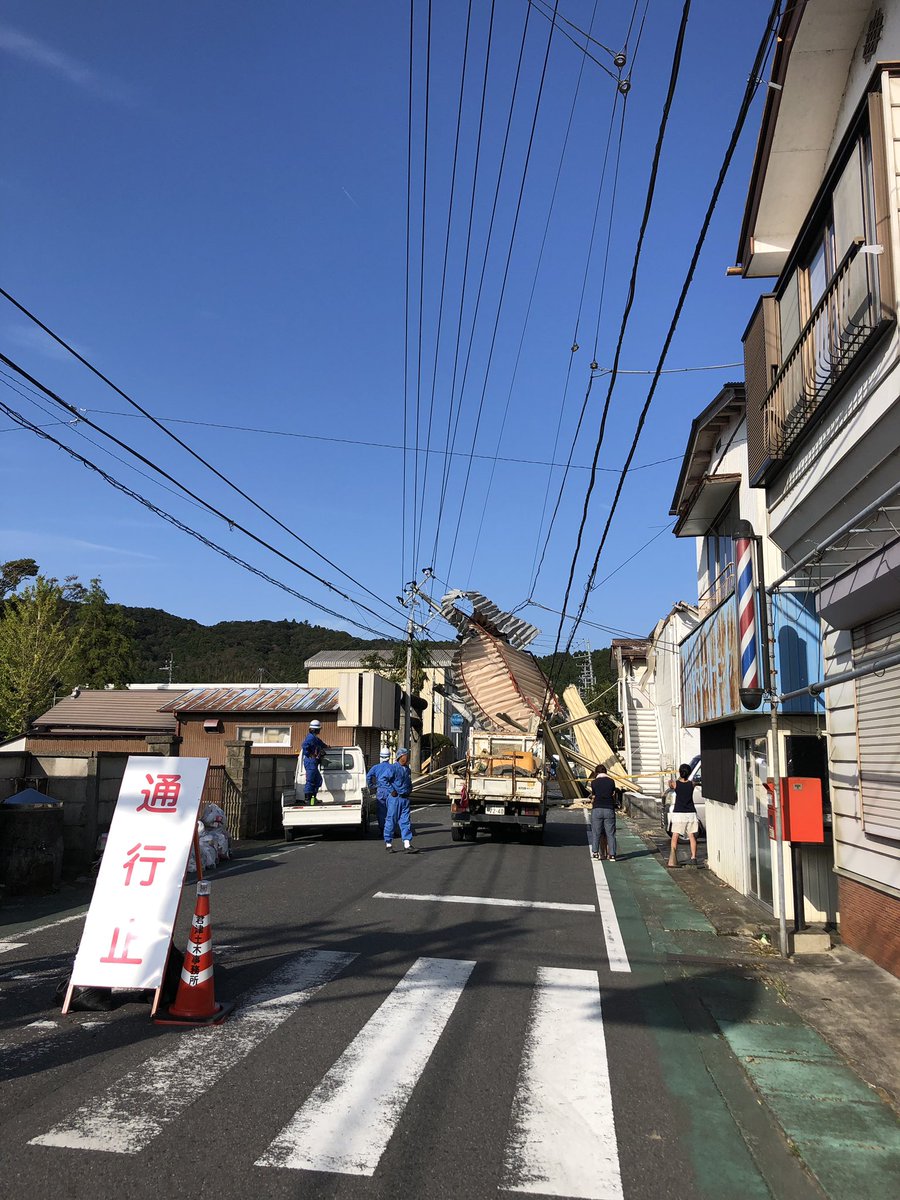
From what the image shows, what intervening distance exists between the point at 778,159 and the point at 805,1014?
8940 millimetres

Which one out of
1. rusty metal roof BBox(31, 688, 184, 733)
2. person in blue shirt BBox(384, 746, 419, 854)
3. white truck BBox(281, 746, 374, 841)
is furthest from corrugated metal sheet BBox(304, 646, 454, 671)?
person in blue shirt BBox(384, 746, 419, 854)

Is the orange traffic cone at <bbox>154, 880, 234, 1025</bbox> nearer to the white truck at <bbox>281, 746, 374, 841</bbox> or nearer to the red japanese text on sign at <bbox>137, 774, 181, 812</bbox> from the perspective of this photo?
the red japanese text on sign at <bbox>137, 774, 181, 812</bbox>

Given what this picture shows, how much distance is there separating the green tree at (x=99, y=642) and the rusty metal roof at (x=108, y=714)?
1000 centimetres

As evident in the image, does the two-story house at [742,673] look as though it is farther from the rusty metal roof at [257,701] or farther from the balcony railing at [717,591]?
the rusty metal roof at [257,701]

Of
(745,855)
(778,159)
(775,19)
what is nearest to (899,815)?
(745,855)

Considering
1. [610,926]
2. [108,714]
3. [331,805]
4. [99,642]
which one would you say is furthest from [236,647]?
[610,926]

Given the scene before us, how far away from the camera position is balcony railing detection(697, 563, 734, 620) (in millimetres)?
13203

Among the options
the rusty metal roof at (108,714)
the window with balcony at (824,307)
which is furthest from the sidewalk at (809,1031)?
the rusty metal roof at (108,714)

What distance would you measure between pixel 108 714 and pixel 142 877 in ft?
94.2

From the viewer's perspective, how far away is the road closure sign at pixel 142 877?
6133 millimetres

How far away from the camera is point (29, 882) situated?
36.3ft

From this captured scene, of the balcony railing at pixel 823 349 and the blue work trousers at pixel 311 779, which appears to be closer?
the balcony railing at pixel 823 349

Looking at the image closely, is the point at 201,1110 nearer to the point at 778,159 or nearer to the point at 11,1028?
the point at 11,1028

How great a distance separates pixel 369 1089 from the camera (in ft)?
16.0
